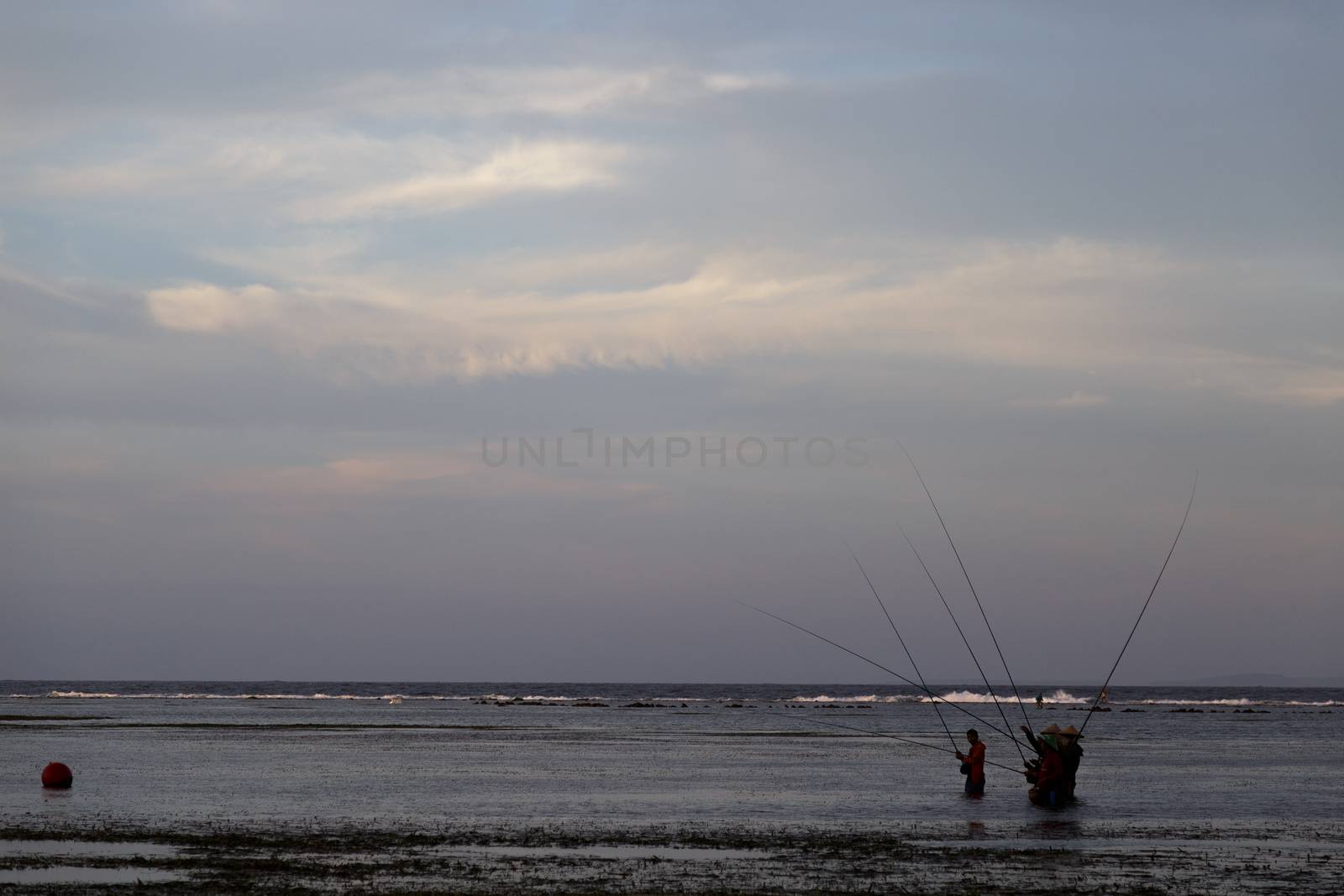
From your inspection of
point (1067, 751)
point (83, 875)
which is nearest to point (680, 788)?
point (1067, 751)

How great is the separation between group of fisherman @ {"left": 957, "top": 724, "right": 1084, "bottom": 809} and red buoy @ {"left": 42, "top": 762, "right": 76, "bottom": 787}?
688 inches

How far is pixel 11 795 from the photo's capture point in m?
24.2

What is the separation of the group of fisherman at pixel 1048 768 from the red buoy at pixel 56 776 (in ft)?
57.4

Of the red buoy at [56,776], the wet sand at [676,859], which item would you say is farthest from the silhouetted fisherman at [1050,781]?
the red buoy at [56,776]

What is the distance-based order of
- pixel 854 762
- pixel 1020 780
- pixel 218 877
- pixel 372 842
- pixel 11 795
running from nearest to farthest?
pixel 218 877, pixel 372 842, pixel 11 795, pixel 1020 780, pixel 854 762

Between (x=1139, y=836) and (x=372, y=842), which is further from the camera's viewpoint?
(x=1139, y=836)

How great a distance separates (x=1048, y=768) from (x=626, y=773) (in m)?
10.6

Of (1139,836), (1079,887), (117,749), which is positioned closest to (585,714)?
(117,749)

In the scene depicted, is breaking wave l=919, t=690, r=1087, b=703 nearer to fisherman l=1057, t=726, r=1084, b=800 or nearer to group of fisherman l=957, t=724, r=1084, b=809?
group of fisherman l=957, t=724, r=1084, b=809

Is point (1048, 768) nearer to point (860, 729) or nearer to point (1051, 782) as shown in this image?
point (1051, 782)

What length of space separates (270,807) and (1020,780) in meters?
16.4

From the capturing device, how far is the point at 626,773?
3131 cm

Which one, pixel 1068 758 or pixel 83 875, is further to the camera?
pixel 1068 758

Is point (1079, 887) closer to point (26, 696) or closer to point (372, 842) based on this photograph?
point (372, 842)
